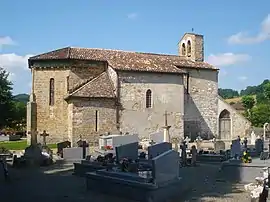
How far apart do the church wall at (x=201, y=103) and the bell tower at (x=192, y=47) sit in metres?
2.71

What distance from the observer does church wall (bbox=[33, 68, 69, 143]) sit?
31688 millimetres

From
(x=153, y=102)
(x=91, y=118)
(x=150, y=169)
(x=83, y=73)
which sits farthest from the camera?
(x=153, y=102)

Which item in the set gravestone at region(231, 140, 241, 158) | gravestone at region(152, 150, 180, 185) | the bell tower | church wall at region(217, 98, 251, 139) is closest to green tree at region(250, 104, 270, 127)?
church wall at region(217, 98, 251, 139)

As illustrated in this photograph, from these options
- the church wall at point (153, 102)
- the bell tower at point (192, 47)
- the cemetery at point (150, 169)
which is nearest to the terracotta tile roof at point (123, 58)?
the church wall at point (153, 102)

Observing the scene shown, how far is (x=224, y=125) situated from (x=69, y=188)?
97.1 ft

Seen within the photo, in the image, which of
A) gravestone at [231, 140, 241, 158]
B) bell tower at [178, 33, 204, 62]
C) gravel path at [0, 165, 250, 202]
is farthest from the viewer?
bell tower at [178, 33, 204, 62]

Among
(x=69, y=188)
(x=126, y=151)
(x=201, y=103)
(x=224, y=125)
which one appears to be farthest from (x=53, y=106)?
(x=69, y=188)

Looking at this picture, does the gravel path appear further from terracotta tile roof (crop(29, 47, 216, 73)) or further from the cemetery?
terracotta tile roof (crop(29, 47, 216, 73))

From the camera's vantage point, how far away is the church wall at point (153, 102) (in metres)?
32.6

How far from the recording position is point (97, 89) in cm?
3141

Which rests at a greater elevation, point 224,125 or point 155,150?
point 224,125

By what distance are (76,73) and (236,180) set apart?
2104 centimetres

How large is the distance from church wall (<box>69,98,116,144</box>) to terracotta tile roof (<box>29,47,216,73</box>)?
11.8 ft

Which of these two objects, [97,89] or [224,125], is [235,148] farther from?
[224,125]
